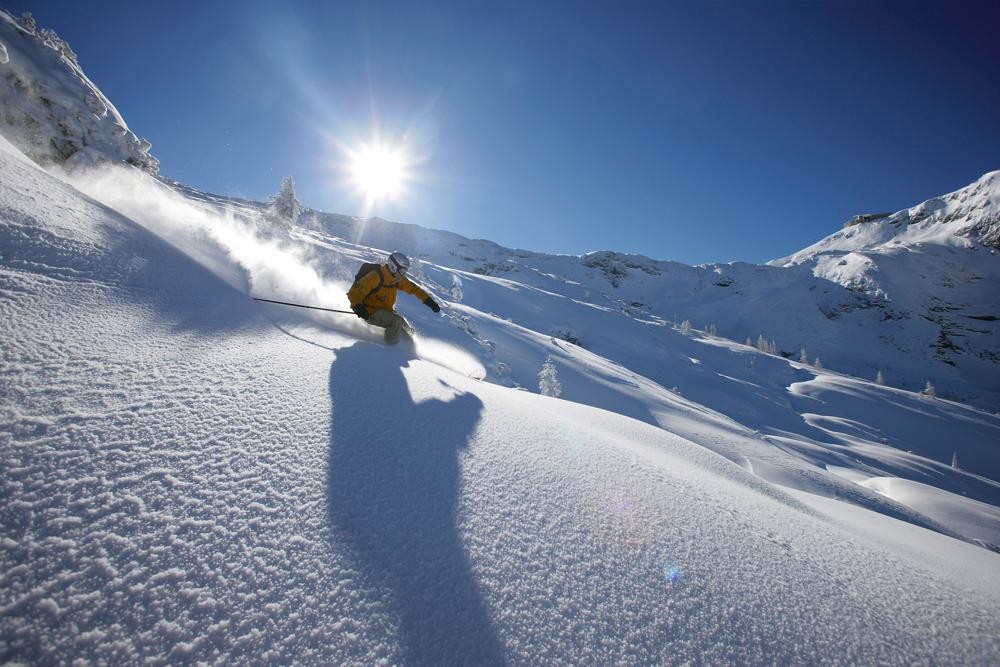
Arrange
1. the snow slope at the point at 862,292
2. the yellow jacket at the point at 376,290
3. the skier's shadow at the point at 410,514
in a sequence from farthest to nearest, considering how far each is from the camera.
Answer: the snow slope at the point at 862,292 < the yellow jacket at the point at 376,290 < the skier's shadow at the point at 410,514

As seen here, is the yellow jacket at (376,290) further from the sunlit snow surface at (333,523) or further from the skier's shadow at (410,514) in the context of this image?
the skier's shadow at (410,514)

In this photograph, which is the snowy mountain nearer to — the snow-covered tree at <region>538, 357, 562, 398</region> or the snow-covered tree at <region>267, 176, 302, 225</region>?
the snow-covered tree at <region>538, 357, 562, 398</region>

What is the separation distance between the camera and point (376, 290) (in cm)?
562

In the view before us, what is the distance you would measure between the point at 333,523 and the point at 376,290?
4.65m

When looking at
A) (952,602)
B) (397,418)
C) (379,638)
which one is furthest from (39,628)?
(952,602)

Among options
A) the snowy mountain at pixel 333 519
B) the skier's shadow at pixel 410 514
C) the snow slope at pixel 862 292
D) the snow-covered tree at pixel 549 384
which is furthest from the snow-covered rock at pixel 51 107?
the snow slope at pixel 862 292

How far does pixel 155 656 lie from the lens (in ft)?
2.82

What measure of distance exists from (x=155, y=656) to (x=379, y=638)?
501mm

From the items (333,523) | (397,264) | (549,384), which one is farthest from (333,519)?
(549,384)

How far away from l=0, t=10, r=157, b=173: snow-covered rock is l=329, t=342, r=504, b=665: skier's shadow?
1240 centimetres

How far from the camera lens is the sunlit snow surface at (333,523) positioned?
0.99 metres

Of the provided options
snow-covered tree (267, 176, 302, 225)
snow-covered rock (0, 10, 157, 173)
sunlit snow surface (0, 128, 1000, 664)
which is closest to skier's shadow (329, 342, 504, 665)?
sunlit snow surface (0, 128, 1000, 664)

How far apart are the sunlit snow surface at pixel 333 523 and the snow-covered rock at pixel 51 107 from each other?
9.56 meters

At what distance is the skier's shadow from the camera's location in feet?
3.62
